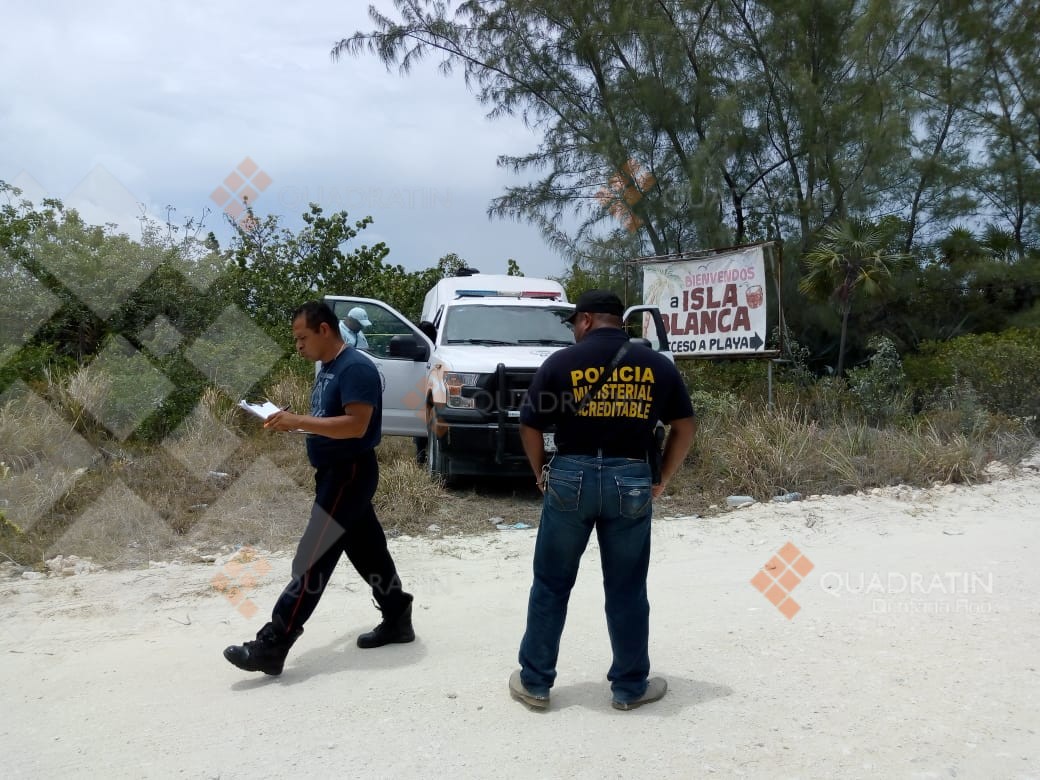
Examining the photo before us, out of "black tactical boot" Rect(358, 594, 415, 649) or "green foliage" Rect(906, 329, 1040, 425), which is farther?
"green foliage" Rect(906, 329, 1040, 425)

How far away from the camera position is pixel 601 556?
3740 mm

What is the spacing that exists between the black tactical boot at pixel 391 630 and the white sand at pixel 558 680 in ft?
0.32

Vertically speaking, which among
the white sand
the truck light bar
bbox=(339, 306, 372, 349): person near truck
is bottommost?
the white sand

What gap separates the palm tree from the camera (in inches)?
480

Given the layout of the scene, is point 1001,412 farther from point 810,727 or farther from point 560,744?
point 560,744

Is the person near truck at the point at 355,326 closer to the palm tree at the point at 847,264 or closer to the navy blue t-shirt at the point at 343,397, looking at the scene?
the navy blue t-shirt at the point at 343,397

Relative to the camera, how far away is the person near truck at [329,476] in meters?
4.11

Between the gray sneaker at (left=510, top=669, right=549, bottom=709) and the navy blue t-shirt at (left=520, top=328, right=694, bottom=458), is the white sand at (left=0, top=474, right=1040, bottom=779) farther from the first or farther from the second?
the navy blue t-shirt at (left=520, top=328, right=694, bottom=458)

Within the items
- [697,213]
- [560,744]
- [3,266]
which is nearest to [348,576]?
[560,744]

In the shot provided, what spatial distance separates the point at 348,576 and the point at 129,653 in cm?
164

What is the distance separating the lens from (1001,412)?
32.7ft

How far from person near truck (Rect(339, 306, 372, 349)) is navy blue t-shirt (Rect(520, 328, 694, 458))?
5.22 metres
